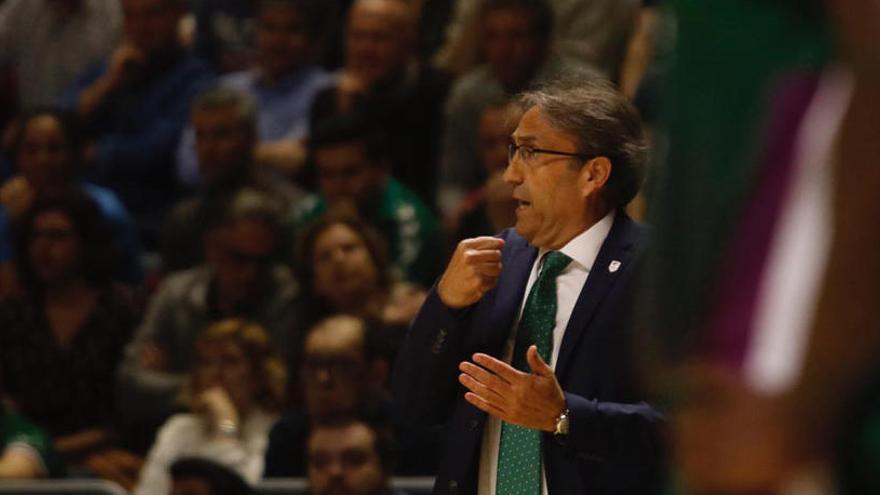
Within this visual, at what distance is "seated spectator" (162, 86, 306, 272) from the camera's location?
6566 mm

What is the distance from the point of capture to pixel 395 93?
671 centimetres

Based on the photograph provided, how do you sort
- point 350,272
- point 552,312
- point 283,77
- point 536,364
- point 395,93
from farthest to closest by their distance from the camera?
point 283,77
point 395,93
point 350,272
point 552,312
point 536,364

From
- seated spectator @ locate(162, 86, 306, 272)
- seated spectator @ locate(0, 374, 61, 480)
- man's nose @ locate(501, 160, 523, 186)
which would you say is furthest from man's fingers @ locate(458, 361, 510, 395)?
seated spectator @ locate(162, 86, 306, 272)

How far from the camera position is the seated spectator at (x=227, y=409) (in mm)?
5352

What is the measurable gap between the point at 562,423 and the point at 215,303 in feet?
10.9

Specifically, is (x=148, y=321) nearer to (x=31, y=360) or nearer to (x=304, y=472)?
(x=31, y=360)

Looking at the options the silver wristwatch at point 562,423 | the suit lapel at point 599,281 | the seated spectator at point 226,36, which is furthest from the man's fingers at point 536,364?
the seated spectator at point 226,36

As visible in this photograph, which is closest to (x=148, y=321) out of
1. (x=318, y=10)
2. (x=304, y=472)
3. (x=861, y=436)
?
(x=304, y=472)

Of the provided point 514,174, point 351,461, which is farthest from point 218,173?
point 514,174

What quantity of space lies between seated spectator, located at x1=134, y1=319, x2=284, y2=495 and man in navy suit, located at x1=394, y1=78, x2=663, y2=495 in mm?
2248

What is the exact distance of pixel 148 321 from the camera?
6102mm

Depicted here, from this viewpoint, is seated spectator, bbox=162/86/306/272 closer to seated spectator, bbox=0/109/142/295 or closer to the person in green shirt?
seated spectator, bbox=0/109/142/295

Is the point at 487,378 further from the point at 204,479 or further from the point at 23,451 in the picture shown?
the point at 23,451

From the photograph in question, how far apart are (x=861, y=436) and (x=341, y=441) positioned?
13.6 feet
